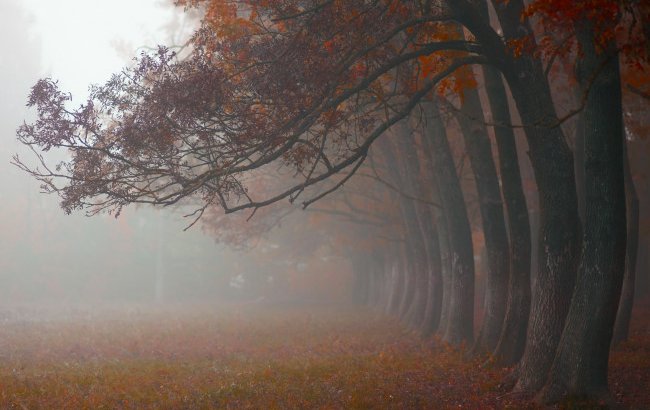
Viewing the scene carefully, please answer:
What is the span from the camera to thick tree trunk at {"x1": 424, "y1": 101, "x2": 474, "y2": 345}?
17.6m

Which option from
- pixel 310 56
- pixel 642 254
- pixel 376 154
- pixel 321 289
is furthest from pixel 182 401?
pixel 321 289

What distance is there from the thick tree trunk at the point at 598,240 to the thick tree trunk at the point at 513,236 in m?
3.39

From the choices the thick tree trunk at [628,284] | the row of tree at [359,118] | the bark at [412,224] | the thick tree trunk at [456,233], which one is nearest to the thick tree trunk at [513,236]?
the row of tree at [359,118]

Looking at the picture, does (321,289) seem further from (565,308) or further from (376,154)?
(565,308)

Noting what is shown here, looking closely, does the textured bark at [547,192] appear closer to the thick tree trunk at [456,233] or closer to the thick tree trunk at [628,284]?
the thick tree trunk at [628,284]

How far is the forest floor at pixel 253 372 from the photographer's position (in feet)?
34.8

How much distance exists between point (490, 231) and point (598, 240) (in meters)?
5.20

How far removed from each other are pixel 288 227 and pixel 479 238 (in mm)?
12436

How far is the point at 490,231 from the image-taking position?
47.9ft

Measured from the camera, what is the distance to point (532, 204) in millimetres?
25859

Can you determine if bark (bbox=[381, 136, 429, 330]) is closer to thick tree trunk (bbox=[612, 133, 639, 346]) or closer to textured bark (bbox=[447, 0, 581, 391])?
thick tree trunk (bbox=[612, 133, 639, 346])

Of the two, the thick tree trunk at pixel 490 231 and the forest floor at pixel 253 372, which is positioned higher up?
the thick tree trunk at pixel 490 231

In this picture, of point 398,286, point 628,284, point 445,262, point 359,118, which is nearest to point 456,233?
point 445,262

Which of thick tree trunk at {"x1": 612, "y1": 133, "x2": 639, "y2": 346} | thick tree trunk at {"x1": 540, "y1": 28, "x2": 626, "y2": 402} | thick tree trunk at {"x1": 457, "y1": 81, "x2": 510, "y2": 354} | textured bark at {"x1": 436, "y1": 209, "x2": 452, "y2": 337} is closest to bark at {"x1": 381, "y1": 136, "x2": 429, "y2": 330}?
textured bark at {"x1": 436, "y1": 209, "x2": 452, "y2": 337}
